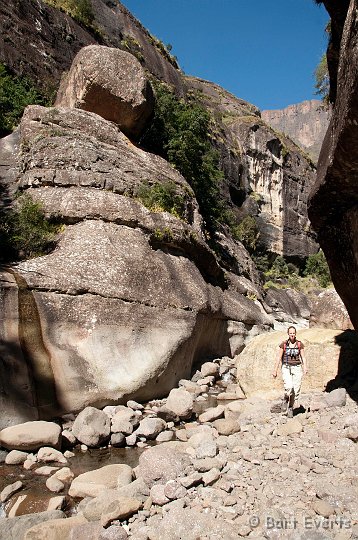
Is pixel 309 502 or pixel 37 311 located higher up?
pixel 37 311

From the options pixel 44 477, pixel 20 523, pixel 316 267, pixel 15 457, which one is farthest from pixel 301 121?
pixel 20 523

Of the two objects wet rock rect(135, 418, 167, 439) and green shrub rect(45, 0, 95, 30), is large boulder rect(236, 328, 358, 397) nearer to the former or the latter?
wet rock rect(135, 418, 167, 439)

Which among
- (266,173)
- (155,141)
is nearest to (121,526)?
(155,141)

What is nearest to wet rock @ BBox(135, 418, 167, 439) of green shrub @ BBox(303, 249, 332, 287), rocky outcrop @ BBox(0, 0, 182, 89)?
rocky outcrop @ BBox(0, 0, 182, 89)

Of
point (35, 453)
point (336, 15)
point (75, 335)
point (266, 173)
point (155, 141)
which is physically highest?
point (266, 173)

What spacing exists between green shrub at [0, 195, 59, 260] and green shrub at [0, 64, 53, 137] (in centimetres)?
816

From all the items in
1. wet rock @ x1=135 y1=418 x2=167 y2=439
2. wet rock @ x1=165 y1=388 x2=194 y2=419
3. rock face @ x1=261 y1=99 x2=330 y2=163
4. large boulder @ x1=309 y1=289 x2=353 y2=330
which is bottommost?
wet rock @ x1=135 y1=418 x2=167 y2=439

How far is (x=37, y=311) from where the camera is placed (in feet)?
28.2

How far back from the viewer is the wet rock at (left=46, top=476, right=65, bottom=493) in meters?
5.82

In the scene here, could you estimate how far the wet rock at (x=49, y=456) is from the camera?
22.0 ft

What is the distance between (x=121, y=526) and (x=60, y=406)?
388cm

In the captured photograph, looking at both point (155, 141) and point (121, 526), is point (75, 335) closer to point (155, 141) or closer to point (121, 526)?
point (121, 526)

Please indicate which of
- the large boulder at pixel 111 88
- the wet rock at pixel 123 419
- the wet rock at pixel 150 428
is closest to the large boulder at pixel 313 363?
the wet rock at pixel 150 428

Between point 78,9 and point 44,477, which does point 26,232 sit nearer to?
point 44,477
